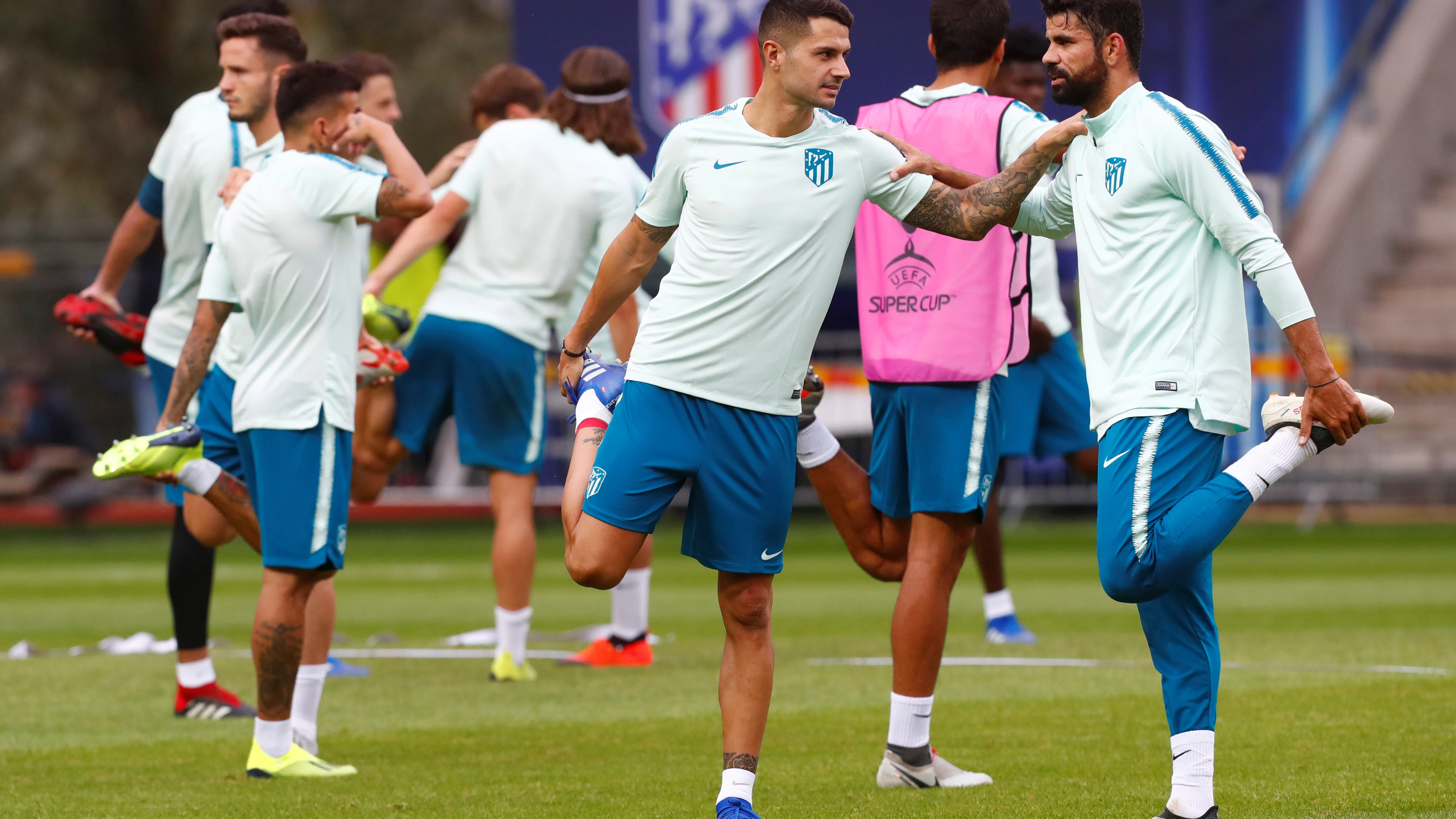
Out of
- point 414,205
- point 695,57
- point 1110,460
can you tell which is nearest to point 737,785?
point 1110,460

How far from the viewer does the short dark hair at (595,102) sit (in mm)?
9172

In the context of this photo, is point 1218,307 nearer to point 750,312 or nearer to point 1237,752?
point 750,312

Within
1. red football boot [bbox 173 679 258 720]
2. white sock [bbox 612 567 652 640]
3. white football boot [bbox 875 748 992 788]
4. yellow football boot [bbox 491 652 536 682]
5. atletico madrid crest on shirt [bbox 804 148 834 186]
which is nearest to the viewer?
atletico madrid crest on shirt [bbox 804 148 834 186]

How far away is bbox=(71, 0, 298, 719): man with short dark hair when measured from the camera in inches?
316

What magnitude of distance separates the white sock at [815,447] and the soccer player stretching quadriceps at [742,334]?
93 centimetres

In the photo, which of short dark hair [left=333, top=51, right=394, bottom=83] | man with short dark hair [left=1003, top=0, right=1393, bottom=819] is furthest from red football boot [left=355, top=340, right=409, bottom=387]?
man with short dark hair [left=1003, top=0, right=1393, bottom=819]

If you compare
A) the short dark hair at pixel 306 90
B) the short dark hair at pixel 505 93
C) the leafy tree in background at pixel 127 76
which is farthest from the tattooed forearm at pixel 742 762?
the leafy tree in background at pixel 127 76

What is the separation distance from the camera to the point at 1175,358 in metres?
5.20

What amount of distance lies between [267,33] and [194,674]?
8.71ft

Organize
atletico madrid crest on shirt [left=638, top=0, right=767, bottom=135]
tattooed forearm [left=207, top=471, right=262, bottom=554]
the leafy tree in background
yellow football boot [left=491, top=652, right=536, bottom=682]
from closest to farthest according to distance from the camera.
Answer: tattooed forearm [left=207, top=471, right=262, bottom=554]
yellow football boot [left=491, top=652, right=536, bottom=682]
atletico madrid crest on shirt [left=638, top=0, right=767, bottom=135]
the leafy tree in background

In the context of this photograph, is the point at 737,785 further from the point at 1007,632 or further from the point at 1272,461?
the point at 1007,632

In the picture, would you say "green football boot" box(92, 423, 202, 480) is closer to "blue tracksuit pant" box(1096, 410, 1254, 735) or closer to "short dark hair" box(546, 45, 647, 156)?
"short dark hair" box(546, 45, 647, 156)

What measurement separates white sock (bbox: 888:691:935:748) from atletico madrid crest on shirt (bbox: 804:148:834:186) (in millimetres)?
1746

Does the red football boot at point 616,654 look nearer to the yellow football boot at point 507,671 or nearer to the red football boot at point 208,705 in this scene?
the yellow football boot at point 507,671
